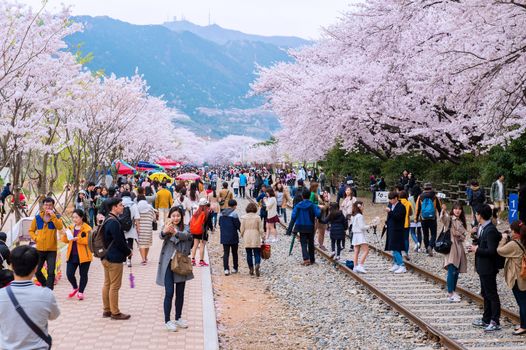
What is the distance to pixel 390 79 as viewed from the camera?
24125mm

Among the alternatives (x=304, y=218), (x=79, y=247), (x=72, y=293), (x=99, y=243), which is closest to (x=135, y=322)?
(x=99, y=243)

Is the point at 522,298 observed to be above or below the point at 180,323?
above

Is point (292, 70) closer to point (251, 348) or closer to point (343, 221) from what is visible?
point (343, 221)

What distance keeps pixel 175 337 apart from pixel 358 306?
373cm

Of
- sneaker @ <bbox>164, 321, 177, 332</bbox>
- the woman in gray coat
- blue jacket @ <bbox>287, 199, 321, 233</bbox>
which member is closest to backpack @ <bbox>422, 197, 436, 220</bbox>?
blue jacket @ <bbox>287, 199, 321, 233</bbox>

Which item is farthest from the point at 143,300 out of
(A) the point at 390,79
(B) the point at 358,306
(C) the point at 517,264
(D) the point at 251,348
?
(A) the point at 390,79

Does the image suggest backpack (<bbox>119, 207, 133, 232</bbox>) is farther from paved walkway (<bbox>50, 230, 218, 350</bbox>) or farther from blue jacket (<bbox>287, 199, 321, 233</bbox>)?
blue jacket (<bbox>287, 199, 321, 233</bbox>)

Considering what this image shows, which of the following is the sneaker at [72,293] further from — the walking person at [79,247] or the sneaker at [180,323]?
the sneaker at [180,323]

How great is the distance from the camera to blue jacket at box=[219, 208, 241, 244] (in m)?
13.2

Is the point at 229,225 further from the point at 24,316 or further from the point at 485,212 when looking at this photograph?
the point at 24,316

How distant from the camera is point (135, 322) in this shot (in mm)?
8828

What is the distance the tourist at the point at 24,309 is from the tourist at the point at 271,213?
1426 cm

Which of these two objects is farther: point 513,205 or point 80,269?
point 513,205

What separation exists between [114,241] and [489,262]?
5.29 meters
